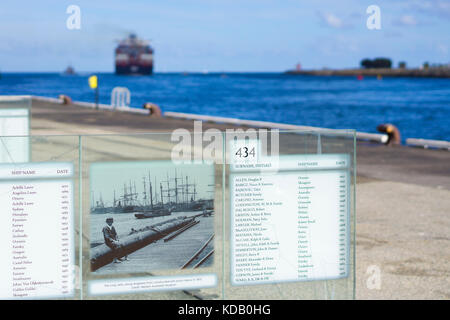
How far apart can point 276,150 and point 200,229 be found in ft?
2.71

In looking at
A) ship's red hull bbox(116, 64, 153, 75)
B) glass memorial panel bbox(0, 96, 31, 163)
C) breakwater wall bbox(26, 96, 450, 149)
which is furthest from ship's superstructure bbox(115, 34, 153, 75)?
glass memorial panel bbox(0, 96, 31, 163)

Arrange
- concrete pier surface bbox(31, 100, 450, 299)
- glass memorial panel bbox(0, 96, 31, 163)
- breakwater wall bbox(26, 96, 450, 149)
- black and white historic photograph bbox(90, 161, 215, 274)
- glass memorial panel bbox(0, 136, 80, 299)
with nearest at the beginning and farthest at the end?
glass memorial panel bbox(0, 136, 80, 299) < black and white historic photograph bbox(90, 161, 215, 274) < glass memorial panel bbox(0, 96, 31, 163) < concrete pier surface bbox(31, 100, 450, 299) < breakwater wall bbox(26, 96, 450, 149)

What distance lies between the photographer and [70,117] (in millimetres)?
30828

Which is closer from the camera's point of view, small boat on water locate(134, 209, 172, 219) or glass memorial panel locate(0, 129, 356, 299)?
glass memorial panel locate(0, 129, 356, 299)

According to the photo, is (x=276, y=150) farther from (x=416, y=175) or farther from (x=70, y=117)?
(x=70, y=117)

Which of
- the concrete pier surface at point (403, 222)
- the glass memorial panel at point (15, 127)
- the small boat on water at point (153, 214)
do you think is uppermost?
the glass memorial panel at point (15, 127)

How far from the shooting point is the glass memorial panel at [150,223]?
194 inches

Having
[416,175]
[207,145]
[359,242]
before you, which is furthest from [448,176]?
[207,145]

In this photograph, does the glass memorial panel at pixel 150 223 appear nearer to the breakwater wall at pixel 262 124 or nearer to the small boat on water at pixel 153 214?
the small boat on water at pixel 153 214

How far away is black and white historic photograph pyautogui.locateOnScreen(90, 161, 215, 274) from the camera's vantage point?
4930 millimetres

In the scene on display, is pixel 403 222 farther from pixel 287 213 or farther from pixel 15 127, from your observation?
pixel 15 127

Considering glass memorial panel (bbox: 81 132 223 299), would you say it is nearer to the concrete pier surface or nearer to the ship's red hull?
the concrete pier surface

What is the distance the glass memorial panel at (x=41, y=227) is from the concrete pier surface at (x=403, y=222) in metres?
0.96

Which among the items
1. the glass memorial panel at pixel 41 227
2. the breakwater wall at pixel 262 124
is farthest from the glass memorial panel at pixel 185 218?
the breakwater wall at pixel 262 124
